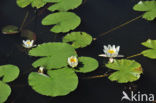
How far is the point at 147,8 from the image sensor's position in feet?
8.93

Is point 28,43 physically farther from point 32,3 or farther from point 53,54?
point 32,3

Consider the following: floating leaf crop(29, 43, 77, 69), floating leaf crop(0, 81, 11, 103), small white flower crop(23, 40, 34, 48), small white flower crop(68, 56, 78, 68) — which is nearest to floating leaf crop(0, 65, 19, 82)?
floating leaf crop(0, 81, 11, 103)

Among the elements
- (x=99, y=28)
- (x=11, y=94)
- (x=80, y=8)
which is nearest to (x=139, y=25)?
(x=99, y=28)

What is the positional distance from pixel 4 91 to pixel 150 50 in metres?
1.29

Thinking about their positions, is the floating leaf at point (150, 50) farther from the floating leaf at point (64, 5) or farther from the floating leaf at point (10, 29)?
the floating leaf at point (10, 29)

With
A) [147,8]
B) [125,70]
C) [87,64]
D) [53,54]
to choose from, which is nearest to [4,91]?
[53,54]

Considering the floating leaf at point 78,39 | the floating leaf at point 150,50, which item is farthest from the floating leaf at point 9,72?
the floating leaf at point 150,50

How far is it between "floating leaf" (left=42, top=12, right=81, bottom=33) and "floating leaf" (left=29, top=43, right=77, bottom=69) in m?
0.28

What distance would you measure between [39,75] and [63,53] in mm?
317

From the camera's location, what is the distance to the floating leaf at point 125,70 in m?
2.00

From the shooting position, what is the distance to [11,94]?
201 cm

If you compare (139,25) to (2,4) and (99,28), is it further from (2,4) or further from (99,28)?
(2,4)

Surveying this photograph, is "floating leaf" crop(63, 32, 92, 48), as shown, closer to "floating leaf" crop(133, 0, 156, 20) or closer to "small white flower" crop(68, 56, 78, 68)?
"small white flower" crop(68, 56, 78, 68)

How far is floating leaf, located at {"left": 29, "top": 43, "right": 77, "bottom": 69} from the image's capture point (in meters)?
2.12
